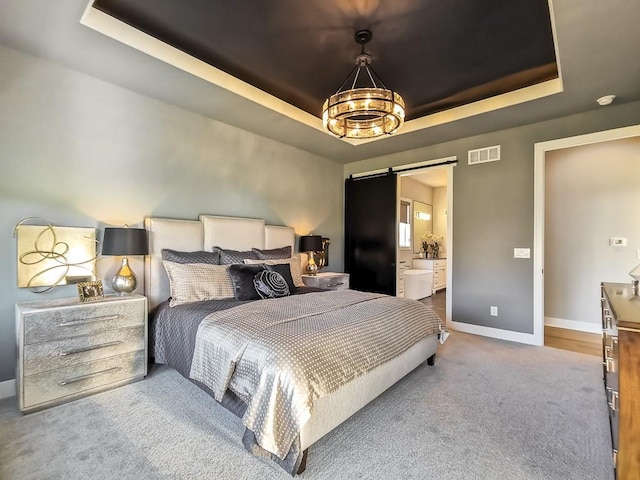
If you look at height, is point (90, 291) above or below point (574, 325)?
above

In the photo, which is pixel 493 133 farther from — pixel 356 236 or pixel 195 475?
pixel 195 475

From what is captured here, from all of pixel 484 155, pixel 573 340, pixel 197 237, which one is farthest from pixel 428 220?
pixel 197 237

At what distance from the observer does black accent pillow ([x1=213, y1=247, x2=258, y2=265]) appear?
346 centimetres

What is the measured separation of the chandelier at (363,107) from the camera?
8.27ft

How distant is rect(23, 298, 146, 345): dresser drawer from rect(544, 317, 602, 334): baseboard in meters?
5.45

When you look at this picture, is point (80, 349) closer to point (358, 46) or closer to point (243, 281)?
point (243, 281)

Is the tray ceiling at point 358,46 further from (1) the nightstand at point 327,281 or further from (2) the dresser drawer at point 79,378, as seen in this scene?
(2) the dresser drawer at point 79,378

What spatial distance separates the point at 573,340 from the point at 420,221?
4.32 m

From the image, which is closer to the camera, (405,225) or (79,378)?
(79,378)

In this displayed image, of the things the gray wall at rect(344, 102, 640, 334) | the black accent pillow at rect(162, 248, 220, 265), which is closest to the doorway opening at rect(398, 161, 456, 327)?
the gray wall at rect(344, 102, 640, 334)

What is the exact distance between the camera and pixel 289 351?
1709 millimetres

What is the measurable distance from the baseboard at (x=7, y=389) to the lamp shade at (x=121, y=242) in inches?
47.0

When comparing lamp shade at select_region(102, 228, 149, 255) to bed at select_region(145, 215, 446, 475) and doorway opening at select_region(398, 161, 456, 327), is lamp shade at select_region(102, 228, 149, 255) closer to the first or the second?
bed at select_region(145, 215, 446, 475)

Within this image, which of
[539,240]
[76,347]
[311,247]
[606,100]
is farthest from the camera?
[311,247]
